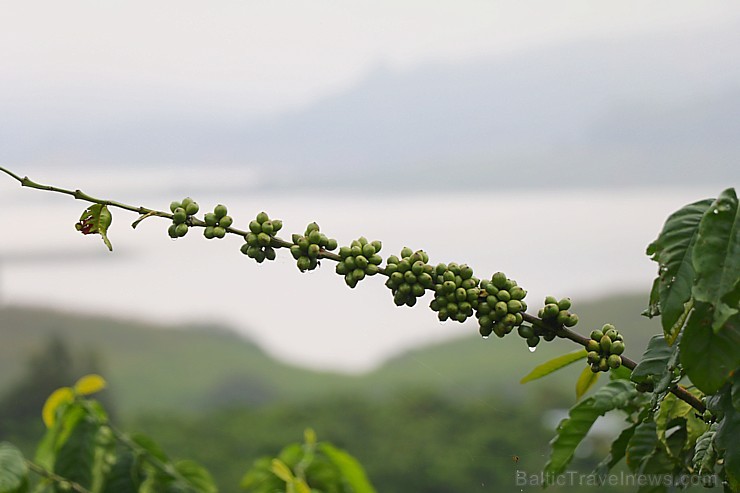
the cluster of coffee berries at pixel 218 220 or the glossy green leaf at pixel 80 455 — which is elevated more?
the cluster of coffee berries at pixel 218 220

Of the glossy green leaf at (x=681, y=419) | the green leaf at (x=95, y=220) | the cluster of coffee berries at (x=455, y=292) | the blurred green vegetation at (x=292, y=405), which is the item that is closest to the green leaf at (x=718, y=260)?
the cluster of coffee berries at (x=455, y=292)

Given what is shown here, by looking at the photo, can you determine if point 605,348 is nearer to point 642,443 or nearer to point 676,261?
point 676,261

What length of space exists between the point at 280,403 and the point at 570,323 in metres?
4.35

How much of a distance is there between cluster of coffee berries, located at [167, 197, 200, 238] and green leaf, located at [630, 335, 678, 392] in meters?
0.28

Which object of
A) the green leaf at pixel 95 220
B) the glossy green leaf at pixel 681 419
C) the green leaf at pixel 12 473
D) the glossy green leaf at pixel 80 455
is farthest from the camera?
the glossy green leaf at pixel 80 455

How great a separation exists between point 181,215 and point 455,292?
6.6 inches

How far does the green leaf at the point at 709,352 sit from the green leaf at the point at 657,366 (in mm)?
32

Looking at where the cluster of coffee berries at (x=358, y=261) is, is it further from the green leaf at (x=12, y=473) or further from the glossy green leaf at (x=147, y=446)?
the glossy green leaf at (x=147, y=446)

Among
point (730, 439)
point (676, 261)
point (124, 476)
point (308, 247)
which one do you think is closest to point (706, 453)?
point (730, 439)

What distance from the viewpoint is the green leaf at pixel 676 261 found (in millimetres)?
450

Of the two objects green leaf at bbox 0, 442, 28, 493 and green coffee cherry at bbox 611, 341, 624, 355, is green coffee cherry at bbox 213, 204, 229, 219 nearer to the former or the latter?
green coffee cherry at bbox 611, 341, 624, 355

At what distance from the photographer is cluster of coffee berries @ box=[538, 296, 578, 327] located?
0.49m

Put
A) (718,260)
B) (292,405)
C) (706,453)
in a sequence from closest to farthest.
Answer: (718,260) < (706,453) < (292,405)

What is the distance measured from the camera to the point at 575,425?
67 centimetres
